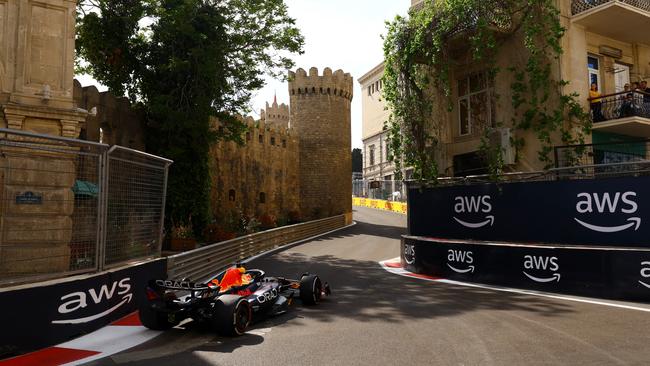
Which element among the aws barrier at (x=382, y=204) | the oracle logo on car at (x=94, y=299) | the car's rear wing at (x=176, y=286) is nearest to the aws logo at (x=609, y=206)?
the car's rear wing at (x=176, y=286)

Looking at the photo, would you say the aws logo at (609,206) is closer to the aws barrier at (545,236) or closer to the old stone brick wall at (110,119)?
the aws barrier at (545,236)

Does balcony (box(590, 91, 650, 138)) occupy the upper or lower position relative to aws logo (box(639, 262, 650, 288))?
upper

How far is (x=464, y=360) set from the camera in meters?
5.05

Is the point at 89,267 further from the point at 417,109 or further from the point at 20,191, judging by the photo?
the point at 417,109

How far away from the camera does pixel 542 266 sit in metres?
9.67

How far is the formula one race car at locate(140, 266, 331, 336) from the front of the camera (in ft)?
20.6

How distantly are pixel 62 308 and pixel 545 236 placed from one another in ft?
30.3

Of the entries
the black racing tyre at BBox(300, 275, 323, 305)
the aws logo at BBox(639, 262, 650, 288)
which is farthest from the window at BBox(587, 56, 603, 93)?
the black racing tyre at BBox(300, 275, 323, 305)

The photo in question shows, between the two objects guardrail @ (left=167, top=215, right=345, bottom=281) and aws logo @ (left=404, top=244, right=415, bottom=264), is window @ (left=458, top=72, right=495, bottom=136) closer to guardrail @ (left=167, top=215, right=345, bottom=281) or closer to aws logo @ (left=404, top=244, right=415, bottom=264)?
aws logo @ (left=404, top=244, right=415, bottom=264)

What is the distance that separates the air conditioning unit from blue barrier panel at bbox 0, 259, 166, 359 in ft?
30.9

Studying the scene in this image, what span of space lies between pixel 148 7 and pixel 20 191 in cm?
1589

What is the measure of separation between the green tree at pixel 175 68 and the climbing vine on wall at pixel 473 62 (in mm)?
8846

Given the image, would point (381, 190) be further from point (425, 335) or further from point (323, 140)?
point (425, 335)

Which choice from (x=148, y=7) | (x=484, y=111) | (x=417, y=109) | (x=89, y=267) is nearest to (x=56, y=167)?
(x=89, y=267)
